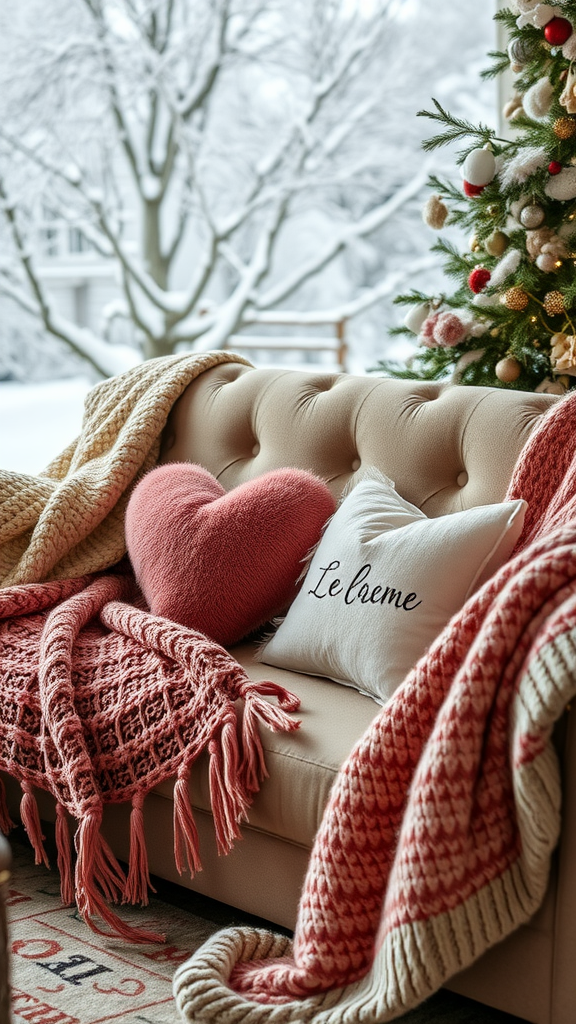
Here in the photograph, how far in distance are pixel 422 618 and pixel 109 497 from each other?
30.6 inches

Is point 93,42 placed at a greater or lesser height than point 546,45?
greater

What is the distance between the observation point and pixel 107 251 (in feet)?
18.4

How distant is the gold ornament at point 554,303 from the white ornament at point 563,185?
17cm

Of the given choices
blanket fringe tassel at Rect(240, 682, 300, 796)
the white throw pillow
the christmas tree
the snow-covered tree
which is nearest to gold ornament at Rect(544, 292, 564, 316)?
the christmas tree

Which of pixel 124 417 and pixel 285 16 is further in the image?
pixel 285 16

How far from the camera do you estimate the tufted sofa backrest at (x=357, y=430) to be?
172cm

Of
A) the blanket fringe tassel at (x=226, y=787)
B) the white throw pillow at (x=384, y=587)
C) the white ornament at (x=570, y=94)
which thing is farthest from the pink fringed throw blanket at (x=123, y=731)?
the white ornament at (x=570, y=94)

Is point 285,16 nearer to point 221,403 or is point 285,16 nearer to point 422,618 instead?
point 221,403

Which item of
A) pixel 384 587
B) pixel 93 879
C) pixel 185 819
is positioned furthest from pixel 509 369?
pixel 93 879

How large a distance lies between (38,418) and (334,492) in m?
4.96

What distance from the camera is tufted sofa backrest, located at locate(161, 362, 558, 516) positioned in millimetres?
1716

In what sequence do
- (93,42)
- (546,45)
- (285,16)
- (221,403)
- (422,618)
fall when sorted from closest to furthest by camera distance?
(422,618)
(546,45)
(221,403)
(93,42)
(285,16)

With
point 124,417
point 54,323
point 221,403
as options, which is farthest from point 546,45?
point 54,323

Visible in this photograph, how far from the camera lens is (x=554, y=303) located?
1961 millimetres
